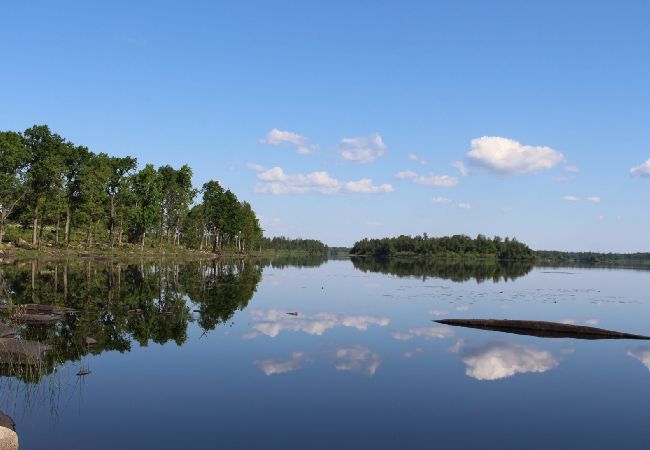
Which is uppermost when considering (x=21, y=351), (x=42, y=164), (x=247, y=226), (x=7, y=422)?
(x=42, y=164)

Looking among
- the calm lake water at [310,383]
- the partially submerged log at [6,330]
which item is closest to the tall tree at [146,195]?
the calm lake water at [310,383]

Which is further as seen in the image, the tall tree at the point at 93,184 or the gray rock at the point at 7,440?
the tall tree at the point at 93,184

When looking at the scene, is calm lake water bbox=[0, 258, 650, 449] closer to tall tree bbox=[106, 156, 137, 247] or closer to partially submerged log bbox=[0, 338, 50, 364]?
partially submerged log bbox=[0, 338, 50, 364]

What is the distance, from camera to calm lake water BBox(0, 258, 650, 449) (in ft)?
46.7

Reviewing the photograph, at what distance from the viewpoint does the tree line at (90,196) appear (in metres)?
86.4

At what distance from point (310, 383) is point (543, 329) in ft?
67.1

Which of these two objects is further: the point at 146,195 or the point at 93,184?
the point at 146,195

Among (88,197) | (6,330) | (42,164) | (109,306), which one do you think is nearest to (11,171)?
(42,164)

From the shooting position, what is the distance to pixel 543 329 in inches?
1298

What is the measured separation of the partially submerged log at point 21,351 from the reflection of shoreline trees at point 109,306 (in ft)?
1.16

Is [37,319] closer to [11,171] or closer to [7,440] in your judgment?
[7,440]

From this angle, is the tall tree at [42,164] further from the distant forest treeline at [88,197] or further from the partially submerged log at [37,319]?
the partially submerged log at [37,319]

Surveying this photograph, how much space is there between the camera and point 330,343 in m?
27.4

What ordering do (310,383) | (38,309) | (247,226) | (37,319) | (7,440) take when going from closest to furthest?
(7,440), (310,383), (37,319), (38,309), (247,226)
